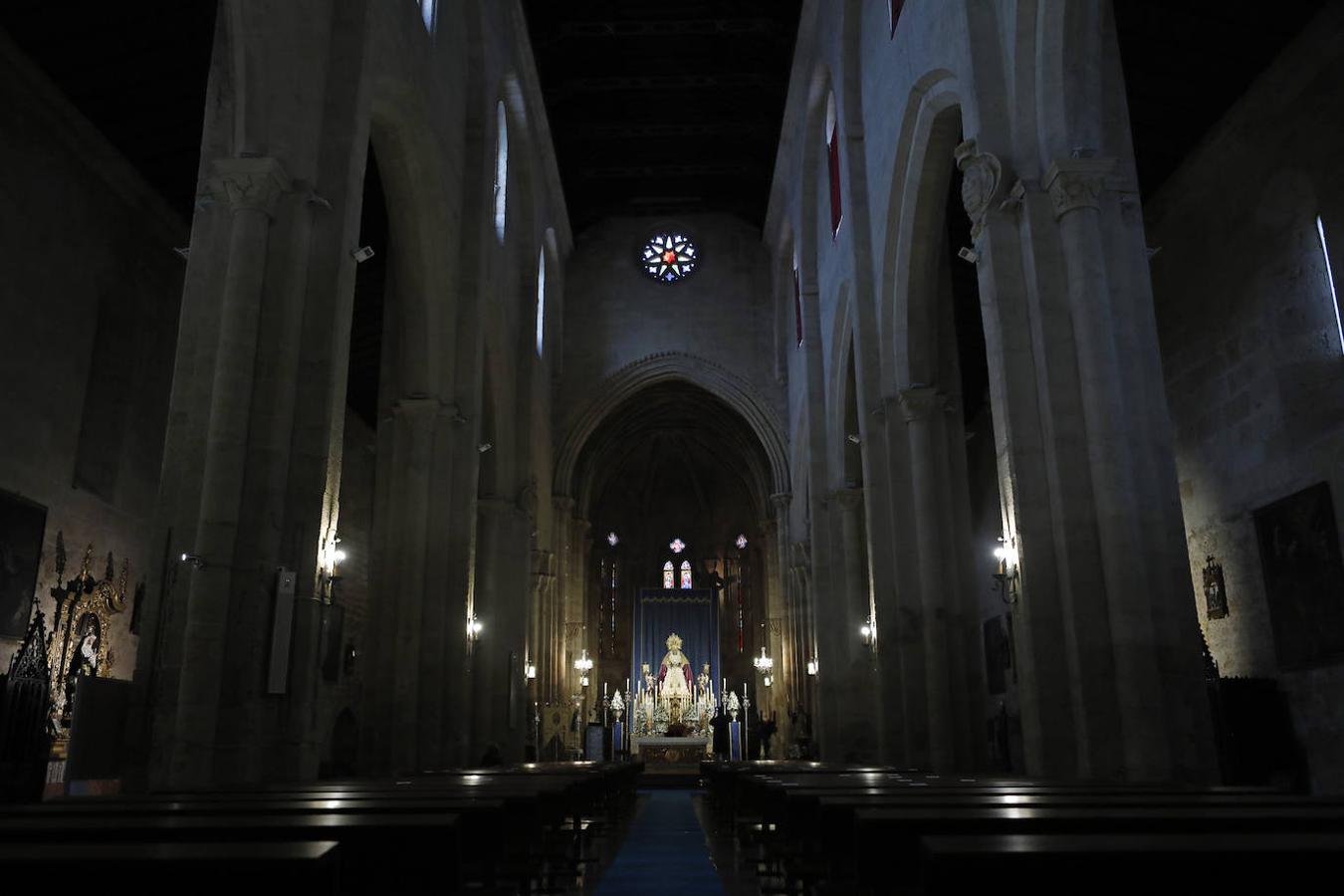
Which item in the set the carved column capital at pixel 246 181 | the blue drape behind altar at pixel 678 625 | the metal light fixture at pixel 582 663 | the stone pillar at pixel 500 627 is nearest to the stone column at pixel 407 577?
the stone pillar at pixel 500 627

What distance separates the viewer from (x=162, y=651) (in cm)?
788

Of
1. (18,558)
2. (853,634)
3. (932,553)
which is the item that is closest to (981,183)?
(932,553)

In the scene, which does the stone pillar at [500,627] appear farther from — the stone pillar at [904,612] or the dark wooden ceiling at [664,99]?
the dark wooden ceiling at [664,99]

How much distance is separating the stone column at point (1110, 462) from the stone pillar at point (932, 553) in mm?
4870

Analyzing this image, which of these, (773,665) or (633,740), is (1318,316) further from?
(633,740)

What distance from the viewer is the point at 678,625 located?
37.2 meters

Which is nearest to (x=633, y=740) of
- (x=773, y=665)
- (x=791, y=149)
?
(x=773, y=665)

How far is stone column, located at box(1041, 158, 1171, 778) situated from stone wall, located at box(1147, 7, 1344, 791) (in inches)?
199

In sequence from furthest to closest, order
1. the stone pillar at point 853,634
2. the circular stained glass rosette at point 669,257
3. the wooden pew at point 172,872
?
the circular stained glass rosette at point 669,257 < the stone pillar at point 853,634 < the wooden pew at point 172,872

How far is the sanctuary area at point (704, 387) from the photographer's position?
5.94m

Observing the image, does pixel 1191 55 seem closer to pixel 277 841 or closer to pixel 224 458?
pixel 224 458

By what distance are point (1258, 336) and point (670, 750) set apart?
69.7 feet

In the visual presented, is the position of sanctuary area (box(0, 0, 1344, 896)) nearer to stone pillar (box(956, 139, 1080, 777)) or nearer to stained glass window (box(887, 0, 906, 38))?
stone pillar (box(956, 139, 1080, 777))

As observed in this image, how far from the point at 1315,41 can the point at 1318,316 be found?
3.16 metres
